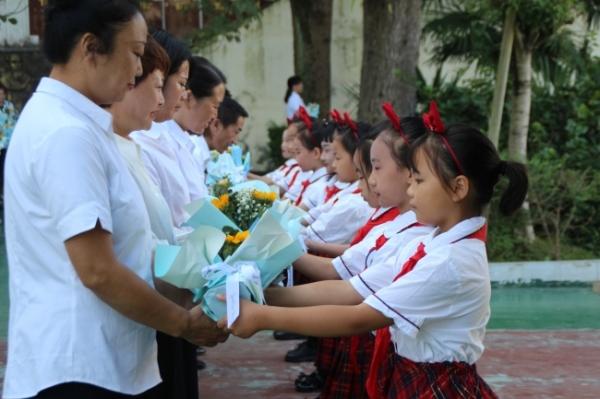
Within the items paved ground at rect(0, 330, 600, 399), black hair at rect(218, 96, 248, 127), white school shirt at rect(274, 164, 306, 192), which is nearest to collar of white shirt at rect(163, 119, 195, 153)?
paved ground at rect(0, 330, 600, 399)

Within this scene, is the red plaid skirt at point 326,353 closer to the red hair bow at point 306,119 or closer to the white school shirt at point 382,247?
the white school shirt at point 382,247

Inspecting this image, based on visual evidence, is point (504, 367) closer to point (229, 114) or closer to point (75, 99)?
point (229, 114)

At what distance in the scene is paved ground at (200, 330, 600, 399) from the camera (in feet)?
17.8

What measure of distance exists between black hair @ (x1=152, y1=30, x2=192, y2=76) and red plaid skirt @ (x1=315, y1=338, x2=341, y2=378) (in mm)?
1717

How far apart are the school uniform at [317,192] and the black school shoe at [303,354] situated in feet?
2.92

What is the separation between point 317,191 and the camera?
21.0 ft

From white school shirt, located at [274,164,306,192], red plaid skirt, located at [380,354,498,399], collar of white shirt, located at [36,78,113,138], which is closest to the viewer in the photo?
collar of white shirt, located at [36,78,113,138]

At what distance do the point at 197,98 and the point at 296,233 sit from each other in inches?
63.5

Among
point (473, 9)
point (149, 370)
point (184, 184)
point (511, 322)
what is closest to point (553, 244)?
point (511, 322)

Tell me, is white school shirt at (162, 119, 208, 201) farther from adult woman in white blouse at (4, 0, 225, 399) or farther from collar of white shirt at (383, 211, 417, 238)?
adult woman in white blouse at (4, 0, 225, 399)

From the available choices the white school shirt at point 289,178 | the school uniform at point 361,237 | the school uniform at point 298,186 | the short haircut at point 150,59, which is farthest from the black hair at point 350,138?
the short haircut at point 150,59

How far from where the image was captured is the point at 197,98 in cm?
436

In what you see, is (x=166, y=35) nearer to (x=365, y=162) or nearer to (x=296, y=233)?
(x=296, y=233)

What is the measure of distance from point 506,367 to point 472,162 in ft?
10.7
